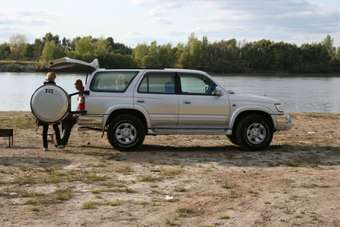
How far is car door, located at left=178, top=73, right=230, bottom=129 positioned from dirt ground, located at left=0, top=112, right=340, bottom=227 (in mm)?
612

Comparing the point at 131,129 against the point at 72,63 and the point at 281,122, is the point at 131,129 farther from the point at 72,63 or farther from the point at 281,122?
the point at 281,122

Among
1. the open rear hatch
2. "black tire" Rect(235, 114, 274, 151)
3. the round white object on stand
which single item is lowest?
"black tire" Rect(235, 114, 274, 151)

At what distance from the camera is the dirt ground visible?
24.0 ft

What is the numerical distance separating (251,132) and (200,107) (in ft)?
4.10

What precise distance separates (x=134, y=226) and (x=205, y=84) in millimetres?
6661

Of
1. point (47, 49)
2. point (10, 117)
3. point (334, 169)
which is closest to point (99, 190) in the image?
point (334, 169)

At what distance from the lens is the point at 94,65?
13133 mm

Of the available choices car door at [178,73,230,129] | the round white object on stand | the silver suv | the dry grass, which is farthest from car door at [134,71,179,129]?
the dry grass

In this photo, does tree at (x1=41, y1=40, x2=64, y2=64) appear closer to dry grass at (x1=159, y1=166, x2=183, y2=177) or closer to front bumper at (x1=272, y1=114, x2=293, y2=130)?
front bumper at (x1=272, y1=114, x2=293, y2=130)

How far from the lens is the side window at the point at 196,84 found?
13000 millimetres

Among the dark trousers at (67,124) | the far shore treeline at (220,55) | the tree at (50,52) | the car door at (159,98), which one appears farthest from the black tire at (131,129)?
the tree at (50,52)

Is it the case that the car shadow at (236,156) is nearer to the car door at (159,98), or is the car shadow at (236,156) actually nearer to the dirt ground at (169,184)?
the dirt ground at (169,184)

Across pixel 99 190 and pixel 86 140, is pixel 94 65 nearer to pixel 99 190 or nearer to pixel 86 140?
pixel 86 140

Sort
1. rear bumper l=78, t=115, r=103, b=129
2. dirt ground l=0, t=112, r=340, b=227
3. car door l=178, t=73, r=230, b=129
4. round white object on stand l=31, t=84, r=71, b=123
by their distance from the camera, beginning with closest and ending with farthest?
dirt ground l=0, t=112, r=340, b=227
round white object on stand l=31, t=84, r=71, b=123
rear bumper l=78, t=115, r=103, b=129
car door l=178, t=73, r=230, b=129
